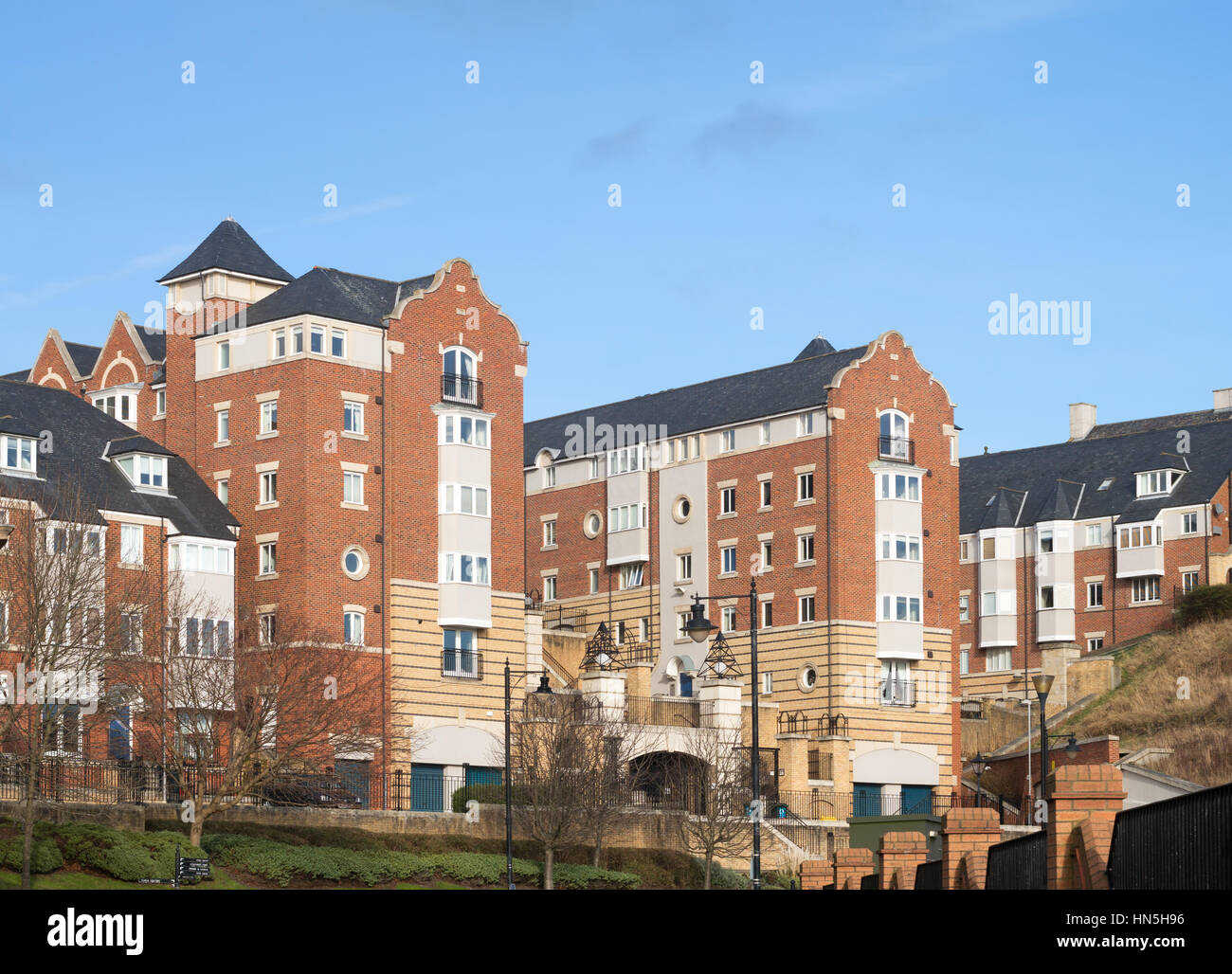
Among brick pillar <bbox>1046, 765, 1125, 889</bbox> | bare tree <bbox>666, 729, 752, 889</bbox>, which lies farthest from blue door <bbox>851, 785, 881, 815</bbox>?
brick pillar <bbox>1046, 765, 1125, 889</bbox>

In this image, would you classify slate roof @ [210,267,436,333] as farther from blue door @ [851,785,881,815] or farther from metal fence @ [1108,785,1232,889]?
metal fence @ [1108,785,1232,889]

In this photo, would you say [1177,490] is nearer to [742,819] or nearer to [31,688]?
[742,819]

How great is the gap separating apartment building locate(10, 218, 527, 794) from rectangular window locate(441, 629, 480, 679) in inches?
3.1

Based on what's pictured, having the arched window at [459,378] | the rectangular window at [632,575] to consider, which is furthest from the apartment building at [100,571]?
the rectangular window at [632,575]

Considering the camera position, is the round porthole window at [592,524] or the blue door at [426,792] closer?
the blue door at [426,792]

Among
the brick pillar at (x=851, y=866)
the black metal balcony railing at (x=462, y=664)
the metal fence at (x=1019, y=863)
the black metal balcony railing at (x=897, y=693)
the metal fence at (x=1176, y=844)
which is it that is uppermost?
the black metal balcony railing at (x=462, y=664)

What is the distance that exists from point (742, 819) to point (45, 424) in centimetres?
2800

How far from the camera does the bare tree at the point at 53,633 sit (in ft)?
171

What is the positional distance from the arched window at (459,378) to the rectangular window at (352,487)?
523cm

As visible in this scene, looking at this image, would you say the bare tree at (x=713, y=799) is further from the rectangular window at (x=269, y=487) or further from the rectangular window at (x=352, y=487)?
the rectangular window at (x=269, y=487)

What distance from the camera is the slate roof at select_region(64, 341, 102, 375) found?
85838 millimetres

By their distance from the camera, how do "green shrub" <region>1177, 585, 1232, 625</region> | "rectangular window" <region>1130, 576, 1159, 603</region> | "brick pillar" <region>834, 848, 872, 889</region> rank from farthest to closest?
"rectangular window" <region>1130, 576, 1159, 603</region> < "green shrub" <region>1177, 585, 1232, 625</region> < "brick pillar" <region>834, 848, 872, 889</region>
